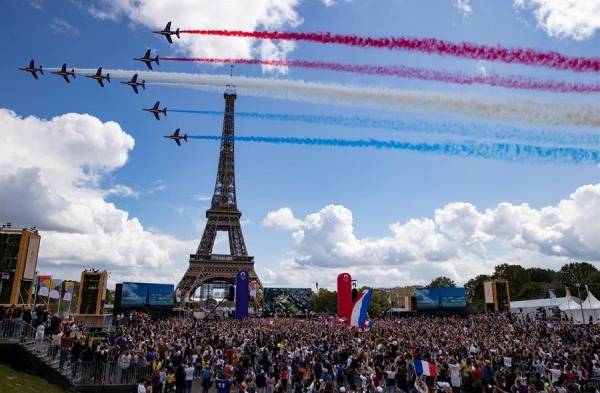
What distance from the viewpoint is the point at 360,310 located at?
3244cm

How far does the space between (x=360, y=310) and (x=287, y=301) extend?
4138 centimetres

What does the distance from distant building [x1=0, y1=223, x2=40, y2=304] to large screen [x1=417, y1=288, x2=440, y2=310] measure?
44.6 meters

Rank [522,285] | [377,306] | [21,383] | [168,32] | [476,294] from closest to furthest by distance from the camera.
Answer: [21,383], [168,32], [377,306], [522,285], [476,294]

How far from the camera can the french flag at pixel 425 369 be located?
18.1 metres

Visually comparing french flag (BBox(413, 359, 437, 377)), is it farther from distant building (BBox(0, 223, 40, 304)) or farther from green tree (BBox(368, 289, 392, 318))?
green tree (BBox(368, 289, 392, 318))

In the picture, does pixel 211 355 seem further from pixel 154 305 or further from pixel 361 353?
pixel 154 305

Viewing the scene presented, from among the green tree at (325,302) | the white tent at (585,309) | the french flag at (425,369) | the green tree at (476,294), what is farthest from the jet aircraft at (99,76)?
the green tree at (476,294)

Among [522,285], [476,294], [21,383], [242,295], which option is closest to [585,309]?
[242,295]

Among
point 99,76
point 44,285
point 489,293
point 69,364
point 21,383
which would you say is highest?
point 99,76

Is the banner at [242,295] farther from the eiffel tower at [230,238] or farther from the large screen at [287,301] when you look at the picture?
the eiffel tower at [230,238]

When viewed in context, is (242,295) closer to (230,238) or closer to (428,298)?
(428,298)

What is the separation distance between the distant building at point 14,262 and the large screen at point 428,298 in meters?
44.6

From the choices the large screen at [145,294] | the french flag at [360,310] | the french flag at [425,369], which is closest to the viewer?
the french flag at [425,369]

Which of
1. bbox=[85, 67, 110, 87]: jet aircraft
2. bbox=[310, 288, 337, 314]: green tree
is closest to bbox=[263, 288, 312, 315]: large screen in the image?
bbox=[310, 288, 337, 314]: green tree
